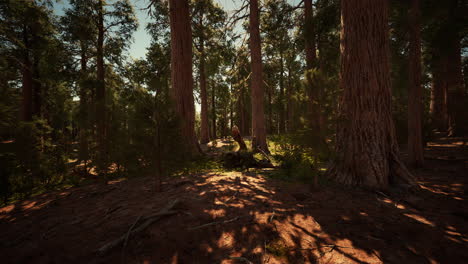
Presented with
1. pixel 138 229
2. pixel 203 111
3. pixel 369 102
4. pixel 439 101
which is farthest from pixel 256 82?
pixel 439 101

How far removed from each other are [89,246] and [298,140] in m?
4.31

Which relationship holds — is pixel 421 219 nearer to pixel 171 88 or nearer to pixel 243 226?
pixel 243 226

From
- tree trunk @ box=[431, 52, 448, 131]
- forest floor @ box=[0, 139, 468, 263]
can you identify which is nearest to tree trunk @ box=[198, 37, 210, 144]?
forest floor @ box=[0, 139, 468, 263]

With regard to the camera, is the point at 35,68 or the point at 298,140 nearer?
the point at 298,140

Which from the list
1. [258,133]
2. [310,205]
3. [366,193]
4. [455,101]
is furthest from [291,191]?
[455,101]

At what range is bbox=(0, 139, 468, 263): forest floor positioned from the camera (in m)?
2.45

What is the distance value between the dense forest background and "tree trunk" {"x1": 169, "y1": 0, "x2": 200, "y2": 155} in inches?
1.8

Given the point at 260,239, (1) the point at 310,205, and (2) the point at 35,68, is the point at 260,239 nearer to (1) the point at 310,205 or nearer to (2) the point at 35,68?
(1) the point at 310,205

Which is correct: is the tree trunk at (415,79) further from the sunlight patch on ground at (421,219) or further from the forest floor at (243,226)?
the sunlight patch on ground at (421,219)

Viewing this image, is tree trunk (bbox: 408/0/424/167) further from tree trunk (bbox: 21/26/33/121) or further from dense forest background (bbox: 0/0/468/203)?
tree trunk (bbox: 21/26/33/121)

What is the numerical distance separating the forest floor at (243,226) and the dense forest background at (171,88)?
107cm

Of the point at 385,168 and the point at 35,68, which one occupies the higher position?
the point at 35,68

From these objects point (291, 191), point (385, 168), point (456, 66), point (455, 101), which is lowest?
point (291, 191)

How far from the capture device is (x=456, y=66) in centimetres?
1185
